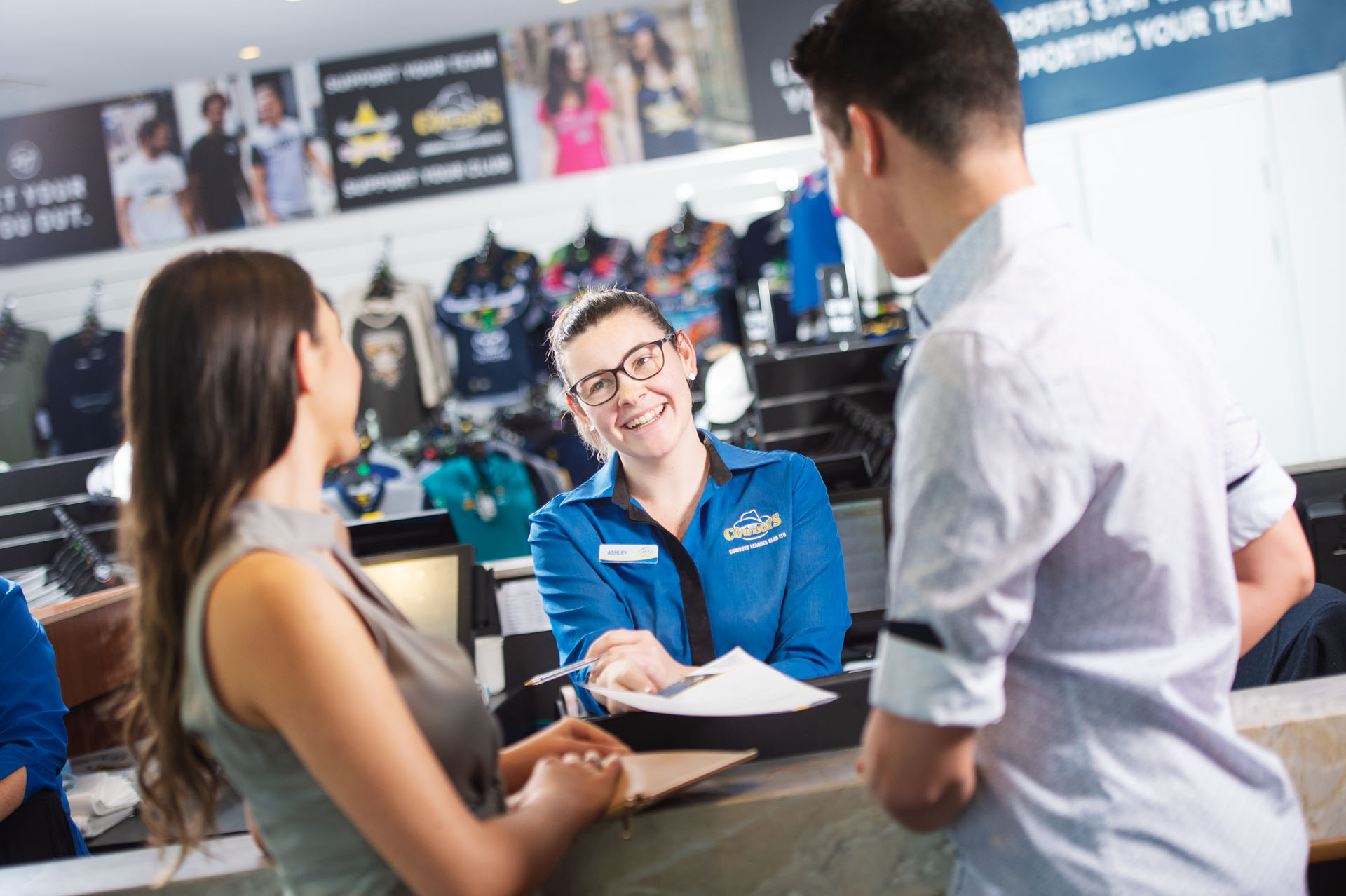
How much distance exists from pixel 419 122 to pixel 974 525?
6.83m

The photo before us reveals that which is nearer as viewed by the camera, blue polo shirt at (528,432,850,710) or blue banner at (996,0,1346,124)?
blue polo shirt at (528,432,850,710)

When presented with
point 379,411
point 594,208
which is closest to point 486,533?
point 379,411

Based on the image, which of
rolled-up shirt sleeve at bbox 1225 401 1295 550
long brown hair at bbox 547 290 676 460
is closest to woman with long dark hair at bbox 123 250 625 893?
rolled-up shirt sleeve at bbox 1225 401 1295 550

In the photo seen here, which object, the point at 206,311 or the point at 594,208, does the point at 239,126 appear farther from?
the point at 206,311

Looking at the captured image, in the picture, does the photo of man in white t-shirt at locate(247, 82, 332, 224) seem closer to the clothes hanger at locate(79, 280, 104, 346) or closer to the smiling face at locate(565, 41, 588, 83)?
the clothes hanger at locate(79, 280, 104, 346)

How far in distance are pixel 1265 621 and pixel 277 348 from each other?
1081mm

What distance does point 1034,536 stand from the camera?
28.8 inches

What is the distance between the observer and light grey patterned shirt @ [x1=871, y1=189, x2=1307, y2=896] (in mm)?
730

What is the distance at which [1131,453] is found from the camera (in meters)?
0.76

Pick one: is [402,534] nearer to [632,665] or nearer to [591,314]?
[591,314]

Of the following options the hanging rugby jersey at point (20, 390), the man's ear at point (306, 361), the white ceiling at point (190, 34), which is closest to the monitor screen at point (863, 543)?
the man's ear at point (306, 361)

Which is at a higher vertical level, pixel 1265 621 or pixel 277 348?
pixel 277 348

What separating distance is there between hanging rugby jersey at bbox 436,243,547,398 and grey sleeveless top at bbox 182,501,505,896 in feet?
18.1

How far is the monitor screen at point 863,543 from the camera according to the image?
242 cm
